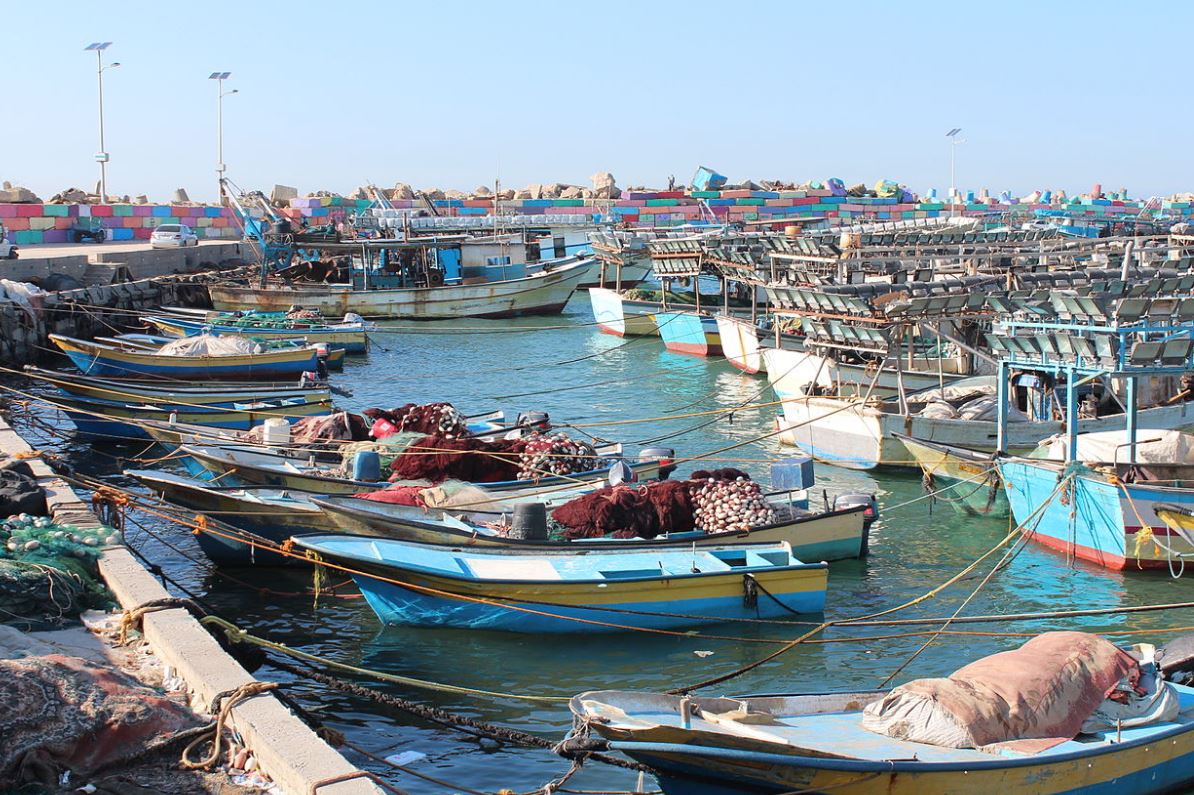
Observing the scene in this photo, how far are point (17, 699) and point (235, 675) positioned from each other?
1.46 metres

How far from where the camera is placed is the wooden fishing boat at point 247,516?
48.7ft

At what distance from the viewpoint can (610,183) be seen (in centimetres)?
10238

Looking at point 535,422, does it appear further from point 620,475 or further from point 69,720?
point 69,720

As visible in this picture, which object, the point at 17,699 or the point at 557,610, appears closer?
the point at 17,699

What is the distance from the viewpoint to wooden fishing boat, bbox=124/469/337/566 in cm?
1485

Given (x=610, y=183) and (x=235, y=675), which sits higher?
(x=610, y=183)

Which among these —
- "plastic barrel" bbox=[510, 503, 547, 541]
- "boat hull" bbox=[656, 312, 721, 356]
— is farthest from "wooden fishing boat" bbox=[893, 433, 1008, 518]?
"boat hull" bbox=[656, 312, 721, 356]

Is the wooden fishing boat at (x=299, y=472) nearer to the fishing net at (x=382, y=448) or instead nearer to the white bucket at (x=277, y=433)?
the fishing net at (x=382, y=448)

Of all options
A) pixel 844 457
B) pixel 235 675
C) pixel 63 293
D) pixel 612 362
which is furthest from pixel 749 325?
pixel 235 675

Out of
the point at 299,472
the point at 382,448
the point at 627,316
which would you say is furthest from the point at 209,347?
the point at 627,316

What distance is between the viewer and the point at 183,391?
23.6 metres

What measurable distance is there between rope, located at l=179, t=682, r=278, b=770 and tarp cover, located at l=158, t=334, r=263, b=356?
20.6m

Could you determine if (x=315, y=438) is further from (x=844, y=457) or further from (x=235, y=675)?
(x=235, y=675)

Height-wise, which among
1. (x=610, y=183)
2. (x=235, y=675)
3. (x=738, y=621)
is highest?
(x=610, y=183)
